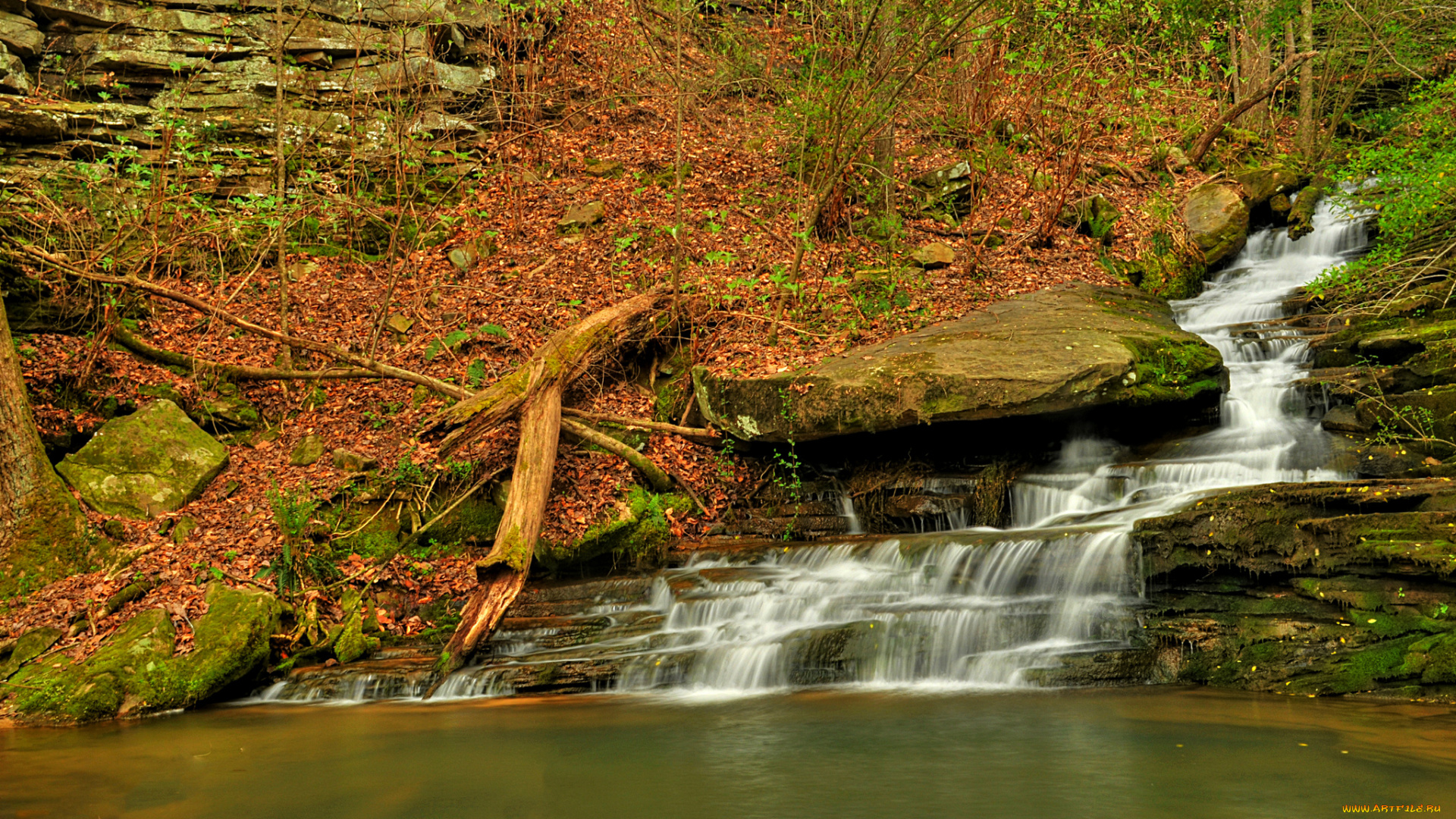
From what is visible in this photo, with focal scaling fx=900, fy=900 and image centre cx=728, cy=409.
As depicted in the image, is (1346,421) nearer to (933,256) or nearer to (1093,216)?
(933,256)

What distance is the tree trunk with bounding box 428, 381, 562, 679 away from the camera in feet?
25.4

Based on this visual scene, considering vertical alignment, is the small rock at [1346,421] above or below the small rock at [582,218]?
below

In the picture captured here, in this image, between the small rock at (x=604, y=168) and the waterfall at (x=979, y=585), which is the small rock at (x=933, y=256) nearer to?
the waterfall at (x=979, y=585)

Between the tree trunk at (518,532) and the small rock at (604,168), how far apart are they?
20.7 ft

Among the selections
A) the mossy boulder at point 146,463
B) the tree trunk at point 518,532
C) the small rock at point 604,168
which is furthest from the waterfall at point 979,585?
the small rock at point 604,168

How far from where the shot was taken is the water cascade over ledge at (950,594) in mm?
7098

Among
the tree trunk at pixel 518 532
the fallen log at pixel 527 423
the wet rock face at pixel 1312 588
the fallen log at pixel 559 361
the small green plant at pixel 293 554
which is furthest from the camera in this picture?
the fallen log at pixel 559 361

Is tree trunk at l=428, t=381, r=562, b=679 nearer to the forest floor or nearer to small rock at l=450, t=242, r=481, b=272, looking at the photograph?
the forest floor

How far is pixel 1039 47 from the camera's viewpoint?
14.5 m

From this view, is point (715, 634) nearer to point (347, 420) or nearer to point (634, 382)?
point (634, 382)

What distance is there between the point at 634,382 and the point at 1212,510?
7.03 meters

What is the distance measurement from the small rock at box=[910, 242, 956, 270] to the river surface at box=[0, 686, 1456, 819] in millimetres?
7847

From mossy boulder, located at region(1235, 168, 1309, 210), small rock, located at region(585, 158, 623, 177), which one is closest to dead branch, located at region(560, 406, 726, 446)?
small rock, located at region(585, 158, 623, 177)

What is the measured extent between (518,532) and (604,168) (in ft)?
27.9
